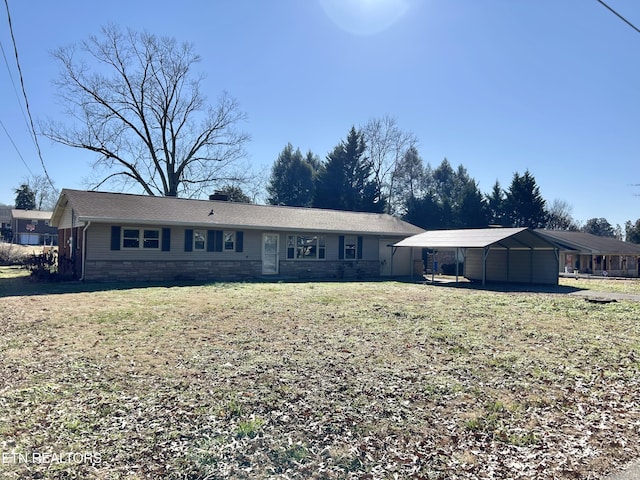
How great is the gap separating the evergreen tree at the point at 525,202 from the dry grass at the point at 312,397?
35276mm

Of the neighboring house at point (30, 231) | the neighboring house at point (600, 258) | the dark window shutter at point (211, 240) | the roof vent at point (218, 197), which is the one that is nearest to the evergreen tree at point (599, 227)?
the neighboring house at point (600, 258)

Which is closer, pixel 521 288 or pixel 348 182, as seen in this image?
pixel 521 288

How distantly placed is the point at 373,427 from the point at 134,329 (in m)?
5.37

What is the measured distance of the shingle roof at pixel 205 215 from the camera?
54.2ft

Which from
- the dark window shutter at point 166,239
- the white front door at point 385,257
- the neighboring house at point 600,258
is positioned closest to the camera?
the dark window shutter at point 166,239

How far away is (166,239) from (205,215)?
7.04 feet

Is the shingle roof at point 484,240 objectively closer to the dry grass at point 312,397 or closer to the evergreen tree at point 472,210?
the dry grass at point 312,397

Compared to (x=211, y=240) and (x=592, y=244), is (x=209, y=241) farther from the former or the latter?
(x=592, y=244)

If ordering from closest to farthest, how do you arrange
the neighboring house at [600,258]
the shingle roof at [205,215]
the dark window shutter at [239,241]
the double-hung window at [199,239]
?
1. the shingle roof at [205,215]
2. the double-hung window at [199,239]
3. the dark window shutter at [239,241]
4. the neighboring house at [600,258]

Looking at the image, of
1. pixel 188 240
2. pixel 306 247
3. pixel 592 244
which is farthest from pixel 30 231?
pixel 592 244

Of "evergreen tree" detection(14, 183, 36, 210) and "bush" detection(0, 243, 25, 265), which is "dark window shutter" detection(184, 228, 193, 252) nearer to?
"bush" detection(0, 243, 25, 265)

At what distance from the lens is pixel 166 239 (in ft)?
57.6

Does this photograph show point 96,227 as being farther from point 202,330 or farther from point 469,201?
point 469,201

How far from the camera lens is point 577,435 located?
4078mm
